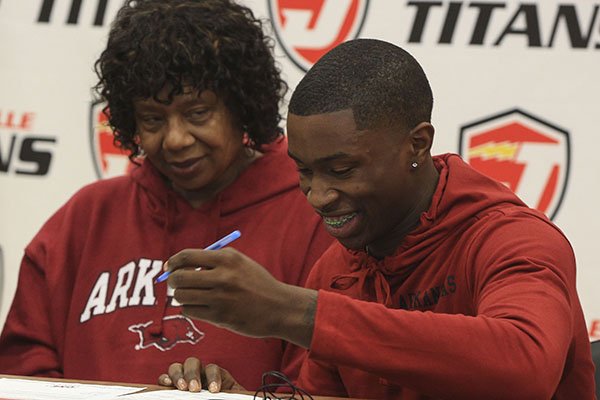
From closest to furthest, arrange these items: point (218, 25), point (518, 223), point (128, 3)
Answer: point (518, 223) → point (218, 25) → point (128, 3)

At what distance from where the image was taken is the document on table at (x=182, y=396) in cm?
168

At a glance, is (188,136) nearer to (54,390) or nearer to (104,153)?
(104,153)

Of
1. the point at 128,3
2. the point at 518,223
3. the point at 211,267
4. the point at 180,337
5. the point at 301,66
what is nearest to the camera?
the point at 211,267

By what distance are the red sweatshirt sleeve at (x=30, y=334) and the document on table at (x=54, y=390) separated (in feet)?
1.85

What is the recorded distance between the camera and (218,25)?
2.57m

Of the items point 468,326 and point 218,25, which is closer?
point 468,326

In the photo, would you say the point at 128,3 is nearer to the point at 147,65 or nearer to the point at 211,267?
the point at 147,65

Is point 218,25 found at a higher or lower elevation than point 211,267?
higher

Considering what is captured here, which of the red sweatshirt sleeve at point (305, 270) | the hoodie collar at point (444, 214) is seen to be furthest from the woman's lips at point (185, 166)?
the hoodie collar at point (444, 214)

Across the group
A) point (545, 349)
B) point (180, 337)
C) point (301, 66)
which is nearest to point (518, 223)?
point (545, 349)

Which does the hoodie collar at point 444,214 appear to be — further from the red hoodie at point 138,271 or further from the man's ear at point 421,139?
the red hoodie at point 138,271

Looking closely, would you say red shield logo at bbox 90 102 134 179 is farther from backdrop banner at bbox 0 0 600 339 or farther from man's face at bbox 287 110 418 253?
man's face at bbox 287 110 418 253

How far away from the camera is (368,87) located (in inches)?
69.2

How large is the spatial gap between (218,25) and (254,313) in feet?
4.15
